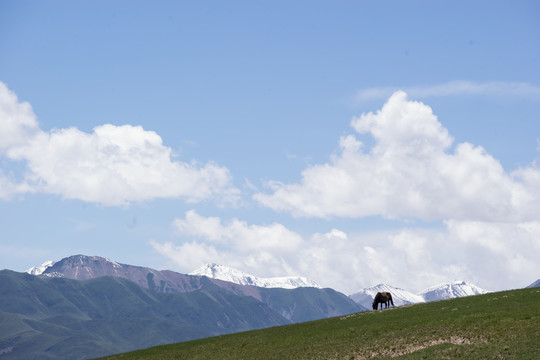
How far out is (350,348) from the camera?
215 feet

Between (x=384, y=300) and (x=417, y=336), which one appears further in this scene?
(x=384, y=300)

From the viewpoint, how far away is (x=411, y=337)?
2539 inches

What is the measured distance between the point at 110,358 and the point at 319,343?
36396 mm

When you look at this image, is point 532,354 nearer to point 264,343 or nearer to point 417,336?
point 417,336

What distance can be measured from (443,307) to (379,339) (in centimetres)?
1896

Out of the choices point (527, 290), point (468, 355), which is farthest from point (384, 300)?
point (468, 355)

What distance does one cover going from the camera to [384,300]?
100188 millimetres

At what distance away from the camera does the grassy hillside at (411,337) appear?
185 feet

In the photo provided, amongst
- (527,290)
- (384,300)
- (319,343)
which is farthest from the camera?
(384,300)

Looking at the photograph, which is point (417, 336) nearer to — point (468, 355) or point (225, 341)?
point (468, 355)

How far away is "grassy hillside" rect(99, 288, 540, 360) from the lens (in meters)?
56.5

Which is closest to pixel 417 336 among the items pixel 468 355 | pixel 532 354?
pixel 468 355

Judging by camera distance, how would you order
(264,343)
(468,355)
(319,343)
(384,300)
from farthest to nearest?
(384,300) → (264,343) → (319,343) → (468,355)

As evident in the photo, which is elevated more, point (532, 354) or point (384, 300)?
point (384, 300)
